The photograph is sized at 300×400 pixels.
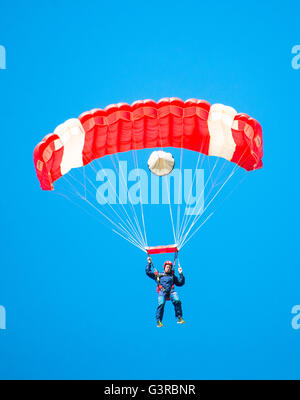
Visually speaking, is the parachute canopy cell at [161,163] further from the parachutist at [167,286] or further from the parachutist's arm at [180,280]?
the parachutist's arm at [180,280]

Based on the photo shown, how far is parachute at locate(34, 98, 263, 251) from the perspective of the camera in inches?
507

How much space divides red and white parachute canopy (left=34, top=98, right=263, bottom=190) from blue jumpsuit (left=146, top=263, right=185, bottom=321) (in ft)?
8.46

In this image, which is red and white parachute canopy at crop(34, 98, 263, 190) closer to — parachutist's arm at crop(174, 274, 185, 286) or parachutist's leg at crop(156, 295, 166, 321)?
parachutist's arm at crop(174, 274, 185, 286)

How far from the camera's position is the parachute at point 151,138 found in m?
12.9

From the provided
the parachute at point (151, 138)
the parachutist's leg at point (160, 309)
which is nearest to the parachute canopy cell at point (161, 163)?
the parachute at point (151, 138)

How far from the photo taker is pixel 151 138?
1355cm

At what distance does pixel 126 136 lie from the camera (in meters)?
13.4

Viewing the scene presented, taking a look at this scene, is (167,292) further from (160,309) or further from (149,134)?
(149,134)

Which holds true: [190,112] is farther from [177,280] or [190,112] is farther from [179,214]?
[177,280]

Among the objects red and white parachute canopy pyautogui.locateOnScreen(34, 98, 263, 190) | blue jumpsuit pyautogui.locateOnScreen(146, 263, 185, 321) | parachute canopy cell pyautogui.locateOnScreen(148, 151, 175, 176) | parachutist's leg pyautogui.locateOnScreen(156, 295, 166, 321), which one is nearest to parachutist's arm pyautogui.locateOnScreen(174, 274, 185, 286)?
blue jumpsuit pyautogui.locateOnScreen(146, 263, 185, 321)

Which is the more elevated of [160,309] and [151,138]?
[151,138]

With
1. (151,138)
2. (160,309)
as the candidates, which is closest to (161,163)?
(151,138)

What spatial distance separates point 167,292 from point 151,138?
122 inches
